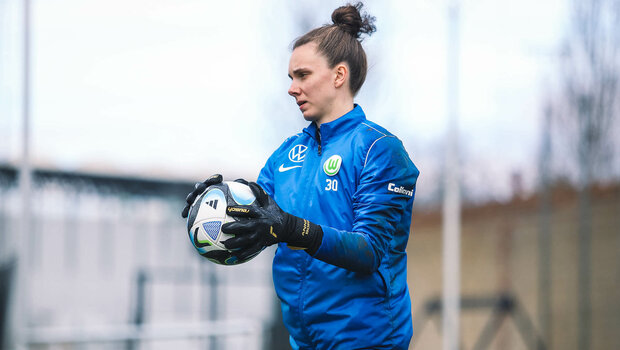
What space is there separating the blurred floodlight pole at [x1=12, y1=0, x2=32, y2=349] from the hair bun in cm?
473

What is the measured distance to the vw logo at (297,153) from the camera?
2.18 meters

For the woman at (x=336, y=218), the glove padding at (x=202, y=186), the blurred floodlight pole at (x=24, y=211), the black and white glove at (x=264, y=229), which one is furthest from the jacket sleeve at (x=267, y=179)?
the blurred floodlight pole at (x=24, y=211)

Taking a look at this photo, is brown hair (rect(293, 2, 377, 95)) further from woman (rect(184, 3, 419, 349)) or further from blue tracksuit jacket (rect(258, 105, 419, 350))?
blue tracksuit jacket (rect(258, 105, 419, 350))

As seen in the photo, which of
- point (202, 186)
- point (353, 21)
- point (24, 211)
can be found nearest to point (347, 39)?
point (353, 21)

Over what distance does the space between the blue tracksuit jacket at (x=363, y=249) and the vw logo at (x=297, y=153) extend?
0.06 metres

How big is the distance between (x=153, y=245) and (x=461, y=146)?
4694 millimetres

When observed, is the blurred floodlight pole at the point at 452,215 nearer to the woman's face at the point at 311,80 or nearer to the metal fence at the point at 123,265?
the metal fence at the point at 123,265

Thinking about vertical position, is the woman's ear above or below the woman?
above

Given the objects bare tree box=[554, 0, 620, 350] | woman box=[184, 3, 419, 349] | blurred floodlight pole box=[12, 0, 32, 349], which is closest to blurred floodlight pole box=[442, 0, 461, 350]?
bare tree box=[554, 0, 620, 350]

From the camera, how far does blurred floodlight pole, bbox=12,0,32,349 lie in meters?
6.05

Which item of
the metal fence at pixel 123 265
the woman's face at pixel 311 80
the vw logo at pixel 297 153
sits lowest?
the metal fence at pixel 123 265

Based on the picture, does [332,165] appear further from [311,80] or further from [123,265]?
[123,265]

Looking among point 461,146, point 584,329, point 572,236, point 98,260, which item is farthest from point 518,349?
point 98,260

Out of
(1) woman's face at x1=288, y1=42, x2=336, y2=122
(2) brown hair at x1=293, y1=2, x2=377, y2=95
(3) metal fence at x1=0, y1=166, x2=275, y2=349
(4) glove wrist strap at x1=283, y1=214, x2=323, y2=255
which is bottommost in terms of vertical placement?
(3) metal fence at x1=0, y1=166, x2=275, y2=349
